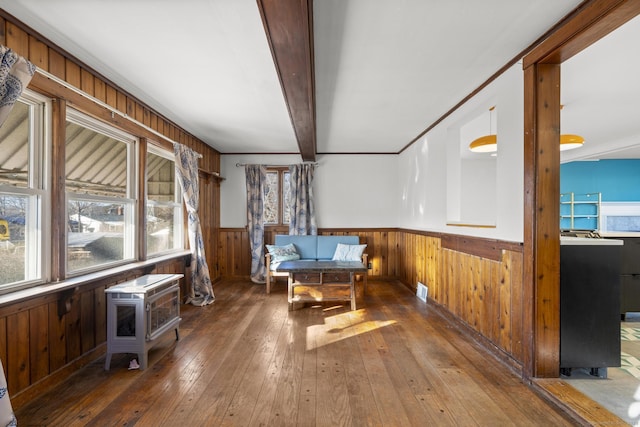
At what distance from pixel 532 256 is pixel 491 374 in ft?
3.05

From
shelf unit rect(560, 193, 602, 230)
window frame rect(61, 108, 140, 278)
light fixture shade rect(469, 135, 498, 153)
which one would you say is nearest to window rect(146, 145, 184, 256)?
window frame rect(61, 108, 140, 278)

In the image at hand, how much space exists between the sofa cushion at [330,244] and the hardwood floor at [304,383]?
1944mm

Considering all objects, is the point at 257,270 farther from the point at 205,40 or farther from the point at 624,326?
the point at 624,326

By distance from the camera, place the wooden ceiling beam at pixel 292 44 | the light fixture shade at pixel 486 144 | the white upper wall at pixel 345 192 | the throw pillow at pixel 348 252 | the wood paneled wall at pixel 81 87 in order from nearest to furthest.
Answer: the wooden ceiling beam at pixel 292 44 → the wood paneled wall at pixel 81 87 → the light fixture shade at pixel 486 144 → the throw pillow at pixel 348 252 → the white upper wall at pixel 345 192

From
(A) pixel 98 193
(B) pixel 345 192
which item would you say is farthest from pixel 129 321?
(B) pixel 345 192

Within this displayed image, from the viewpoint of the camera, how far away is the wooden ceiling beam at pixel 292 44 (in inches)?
61.1

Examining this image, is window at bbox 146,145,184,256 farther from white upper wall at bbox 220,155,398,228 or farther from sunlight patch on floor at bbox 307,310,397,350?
sunlight patch on floor at bbox 307,310,397,350

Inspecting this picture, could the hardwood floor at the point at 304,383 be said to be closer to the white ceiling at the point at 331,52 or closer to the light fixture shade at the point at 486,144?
the light fixture shade at the point at 486,144

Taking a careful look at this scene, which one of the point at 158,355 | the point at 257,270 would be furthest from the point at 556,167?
the point at 257,270

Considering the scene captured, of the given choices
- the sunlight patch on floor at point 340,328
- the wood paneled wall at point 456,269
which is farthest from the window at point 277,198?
the sunlight patch on floor at point 340,328

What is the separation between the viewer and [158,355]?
8.32 feet

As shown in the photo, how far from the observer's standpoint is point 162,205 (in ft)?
12.6

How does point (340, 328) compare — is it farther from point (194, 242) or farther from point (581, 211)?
point (581, 211)

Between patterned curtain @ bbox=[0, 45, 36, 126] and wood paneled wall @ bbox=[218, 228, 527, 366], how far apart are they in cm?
333
